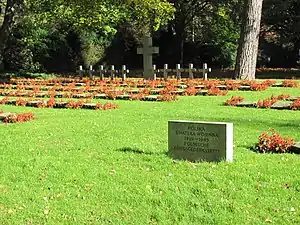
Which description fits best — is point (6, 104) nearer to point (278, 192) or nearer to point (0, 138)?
point (0, 138)

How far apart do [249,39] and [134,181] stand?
13914mm

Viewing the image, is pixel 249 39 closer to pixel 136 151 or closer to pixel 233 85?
pixel 233 85

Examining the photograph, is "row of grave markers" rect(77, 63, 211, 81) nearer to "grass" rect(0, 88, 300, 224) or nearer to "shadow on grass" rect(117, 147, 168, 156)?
"grass" rect(0, 88, 300, 224)

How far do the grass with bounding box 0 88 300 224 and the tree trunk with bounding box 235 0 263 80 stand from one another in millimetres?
9858

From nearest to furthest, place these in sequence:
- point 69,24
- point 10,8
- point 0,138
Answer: point 0,138
point 10,8
point 69,24

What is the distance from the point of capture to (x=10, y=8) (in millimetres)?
24469

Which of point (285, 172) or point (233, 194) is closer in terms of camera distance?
point (233, 194)

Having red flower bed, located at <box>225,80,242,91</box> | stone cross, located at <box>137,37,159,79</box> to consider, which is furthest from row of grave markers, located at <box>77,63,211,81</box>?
red flower bed, located at <box>225,80,242,91</box>

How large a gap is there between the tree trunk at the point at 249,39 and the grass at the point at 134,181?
9.86 m

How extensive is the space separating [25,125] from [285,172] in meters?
5.95

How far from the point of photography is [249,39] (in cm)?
1853

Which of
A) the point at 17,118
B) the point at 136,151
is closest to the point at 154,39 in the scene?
the point at 17,118

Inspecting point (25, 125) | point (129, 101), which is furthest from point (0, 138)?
point (129, 101)

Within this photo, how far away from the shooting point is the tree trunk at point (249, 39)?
1823cm
